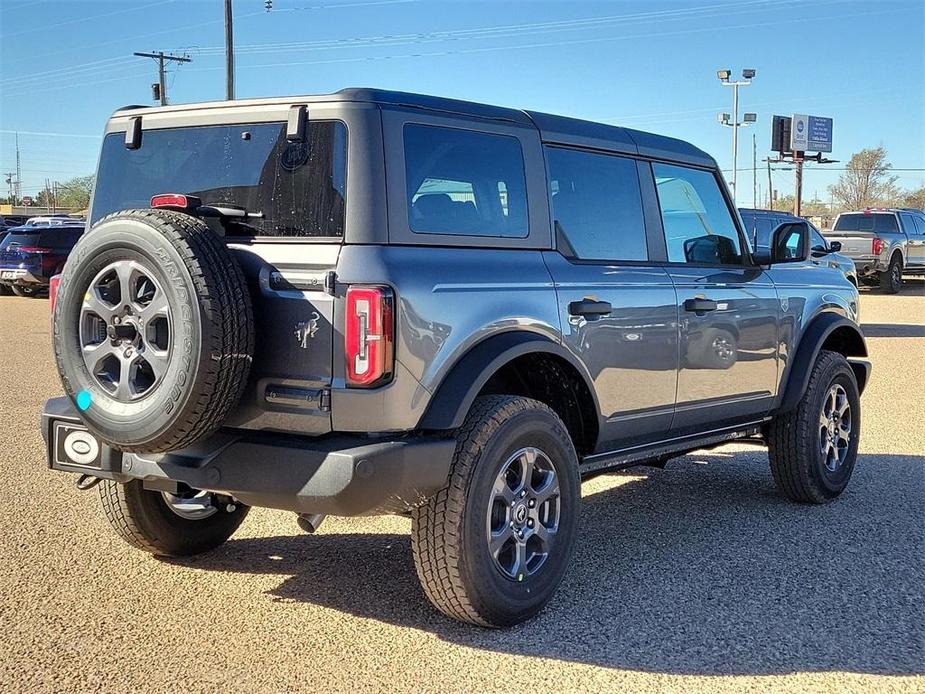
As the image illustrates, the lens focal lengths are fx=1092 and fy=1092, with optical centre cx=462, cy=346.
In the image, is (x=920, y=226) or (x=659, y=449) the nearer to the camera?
(x=659, y=449)

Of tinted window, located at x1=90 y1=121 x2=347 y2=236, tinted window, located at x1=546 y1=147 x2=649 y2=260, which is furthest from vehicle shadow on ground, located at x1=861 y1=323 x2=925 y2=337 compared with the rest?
tinted window, located at x1=90 y1=121 x2=347 y2=236

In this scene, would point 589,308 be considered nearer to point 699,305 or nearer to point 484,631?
point 699,305

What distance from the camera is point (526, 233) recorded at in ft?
15.1

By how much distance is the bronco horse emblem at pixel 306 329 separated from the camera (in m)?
3.83

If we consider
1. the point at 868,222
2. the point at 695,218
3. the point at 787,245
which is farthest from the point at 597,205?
the point at 868,222

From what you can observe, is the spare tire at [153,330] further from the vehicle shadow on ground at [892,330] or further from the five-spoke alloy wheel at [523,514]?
the vehicle shadow on ground at [892,330]

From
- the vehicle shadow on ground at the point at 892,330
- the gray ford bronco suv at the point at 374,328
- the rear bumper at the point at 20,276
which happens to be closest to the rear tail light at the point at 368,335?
the gray ford bronco suv at the point at 374,328

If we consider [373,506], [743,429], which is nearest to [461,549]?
[373,506]

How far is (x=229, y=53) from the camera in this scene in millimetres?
29359

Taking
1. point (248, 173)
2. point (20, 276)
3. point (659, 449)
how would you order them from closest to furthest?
point (248, 173)
point (659, 449)
point (20, 276)

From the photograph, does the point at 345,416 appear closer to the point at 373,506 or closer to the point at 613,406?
the point at 373,506

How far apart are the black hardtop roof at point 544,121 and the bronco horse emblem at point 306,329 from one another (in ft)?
2.71

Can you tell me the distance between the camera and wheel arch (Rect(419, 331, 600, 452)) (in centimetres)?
402

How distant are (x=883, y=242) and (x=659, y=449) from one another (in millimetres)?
22600
